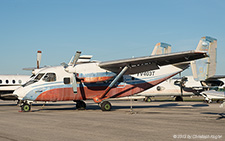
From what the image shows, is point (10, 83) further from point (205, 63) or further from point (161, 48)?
point (205, 63)

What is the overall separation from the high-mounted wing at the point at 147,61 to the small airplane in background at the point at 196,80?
4520 mm

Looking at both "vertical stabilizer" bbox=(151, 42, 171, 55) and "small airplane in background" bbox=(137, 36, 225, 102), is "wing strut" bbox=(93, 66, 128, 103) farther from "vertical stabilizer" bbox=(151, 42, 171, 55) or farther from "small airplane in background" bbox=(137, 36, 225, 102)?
"vertical stabilizer" bbox=(151, 42, 171, 55)

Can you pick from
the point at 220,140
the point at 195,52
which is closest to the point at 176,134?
the point at 220,140

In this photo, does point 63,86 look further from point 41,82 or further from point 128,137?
point 128,137

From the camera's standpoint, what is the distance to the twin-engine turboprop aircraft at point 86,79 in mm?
20062

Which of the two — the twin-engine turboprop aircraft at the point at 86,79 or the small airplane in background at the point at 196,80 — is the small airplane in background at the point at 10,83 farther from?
the small airplane in background at the point at 196,80

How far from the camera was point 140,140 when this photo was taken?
865 centimetres

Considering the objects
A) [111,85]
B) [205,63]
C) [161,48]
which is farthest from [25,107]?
[161,48]

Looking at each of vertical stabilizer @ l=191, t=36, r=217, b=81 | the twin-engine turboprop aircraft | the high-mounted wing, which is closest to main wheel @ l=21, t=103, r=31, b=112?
the twin-engine turboprop aircraft

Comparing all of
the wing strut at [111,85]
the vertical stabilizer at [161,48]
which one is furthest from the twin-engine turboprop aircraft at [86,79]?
the vertical stabilizer at [161,48]

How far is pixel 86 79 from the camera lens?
20.7 m

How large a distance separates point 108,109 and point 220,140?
Result: 13.2 metres

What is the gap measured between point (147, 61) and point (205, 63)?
807cm

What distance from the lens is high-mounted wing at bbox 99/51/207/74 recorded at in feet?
63.4
